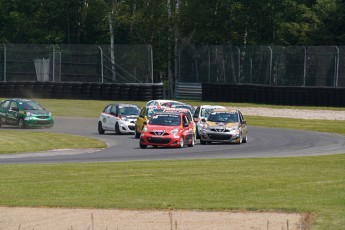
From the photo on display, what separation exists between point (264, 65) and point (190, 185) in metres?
44.3

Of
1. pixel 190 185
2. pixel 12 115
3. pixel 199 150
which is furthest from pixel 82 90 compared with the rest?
pixel 190 185

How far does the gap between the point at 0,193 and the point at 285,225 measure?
6392 mm

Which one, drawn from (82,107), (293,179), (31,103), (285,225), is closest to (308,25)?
(82,107)

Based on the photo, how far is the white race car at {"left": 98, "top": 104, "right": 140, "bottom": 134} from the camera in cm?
4262

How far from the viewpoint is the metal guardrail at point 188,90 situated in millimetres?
68125

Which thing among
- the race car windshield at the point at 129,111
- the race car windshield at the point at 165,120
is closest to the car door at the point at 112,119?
the race car windshield at the point at 129,111

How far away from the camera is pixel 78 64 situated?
6769 cm

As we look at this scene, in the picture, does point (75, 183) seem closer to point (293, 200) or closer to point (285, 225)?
point (293, 200)

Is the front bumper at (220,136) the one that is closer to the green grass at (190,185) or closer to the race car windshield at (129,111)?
the race car windshield at (129,111)

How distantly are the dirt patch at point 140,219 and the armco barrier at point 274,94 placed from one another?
42.0 meters

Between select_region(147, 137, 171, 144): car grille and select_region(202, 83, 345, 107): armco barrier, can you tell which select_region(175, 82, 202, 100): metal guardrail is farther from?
select_region(147, 137, 171, 144): car grille

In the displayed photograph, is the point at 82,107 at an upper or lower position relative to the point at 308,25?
lower

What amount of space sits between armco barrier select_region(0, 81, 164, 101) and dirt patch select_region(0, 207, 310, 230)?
4758 cm

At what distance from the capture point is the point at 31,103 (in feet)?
155
